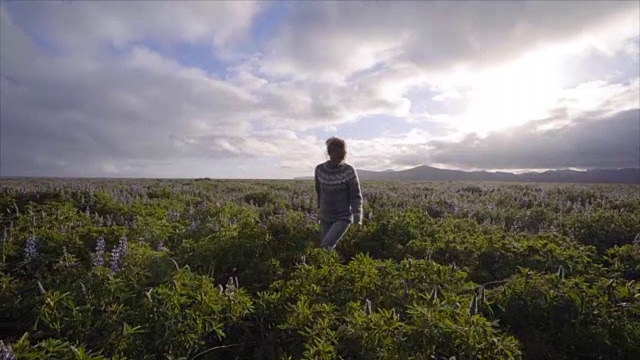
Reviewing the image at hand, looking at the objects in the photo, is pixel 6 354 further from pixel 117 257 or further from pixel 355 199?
pixel 355 199

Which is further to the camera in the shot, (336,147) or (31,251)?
(336,147)

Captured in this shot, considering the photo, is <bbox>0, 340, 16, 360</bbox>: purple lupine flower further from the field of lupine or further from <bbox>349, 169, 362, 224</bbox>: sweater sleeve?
<bbox>349, 169, 362, 224</bbox>: sweater sleeve

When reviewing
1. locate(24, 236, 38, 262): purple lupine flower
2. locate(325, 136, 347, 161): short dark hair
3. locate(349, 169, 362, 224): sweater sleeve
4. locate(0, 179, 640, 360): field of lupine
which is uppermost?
locate(325, 136, 347, 161): short dark hair

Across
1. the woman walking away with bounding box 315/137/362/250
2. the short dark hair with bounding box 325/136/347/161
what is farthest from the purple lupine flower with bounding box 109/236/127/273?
the short dark hair with bounding box 325/136/347/161

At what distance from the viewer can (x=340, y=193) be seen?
7387mm

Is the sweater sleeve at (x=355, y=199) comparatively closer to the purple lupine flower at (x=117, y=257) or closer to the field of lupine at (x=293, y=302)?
the field of lupine at (x=293, y=302)

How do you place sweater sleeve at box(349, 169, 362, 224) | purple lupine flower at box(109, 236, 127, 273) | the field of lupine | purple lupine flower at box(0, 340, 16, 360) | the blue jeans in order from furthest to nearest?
sweater sleeve at box(349, 169, 362, 224), the blue jeans, purple lupine flower at box(109, 236, 127, 273), the field of lupine, purple lupine flower at box(0, 340, 16, 360)

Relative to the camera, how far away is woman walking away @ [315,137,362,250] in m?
7.27

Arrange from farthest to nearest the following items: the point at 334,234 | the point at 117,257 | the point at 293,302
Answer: the point at 334,234 → the point at 117,257 → the point at 293,302

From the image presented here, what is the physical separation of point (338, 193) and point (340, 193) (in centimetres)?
4

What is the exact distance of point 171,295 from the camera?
3.77m

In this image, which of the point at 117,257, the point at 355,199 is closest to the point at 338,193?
the point at 355,199

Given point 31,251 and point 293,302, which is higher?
point 31,251

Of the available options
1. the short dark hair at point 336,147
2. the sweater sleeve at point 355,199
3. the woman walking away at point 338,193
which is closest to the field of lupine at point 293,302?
the woman walking away at point 338,193
